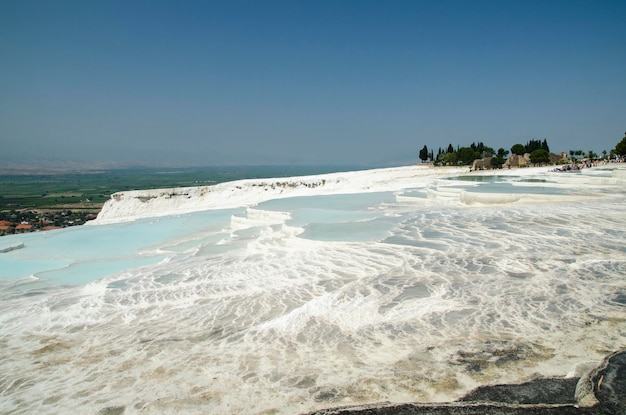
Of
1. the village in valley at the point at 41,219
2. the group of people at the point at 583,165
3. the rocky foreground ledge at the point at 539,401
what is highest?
the group of people at the point at 583,165

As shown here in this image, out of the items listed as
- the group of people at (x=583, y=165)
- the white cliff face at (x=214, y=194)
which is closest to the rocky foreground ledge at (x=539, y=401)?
the white cliff face at (x=214, y=194)

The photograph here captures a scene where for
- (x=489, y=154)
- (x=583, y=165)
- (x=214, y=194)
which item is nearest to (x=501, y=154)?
(x=489, y=154)

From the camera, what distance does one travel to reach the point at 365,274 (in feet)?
18.3

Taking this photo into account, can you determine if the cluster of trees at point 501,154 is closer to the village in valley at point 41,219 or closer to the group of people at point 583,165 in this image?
the group of people at point 583,165

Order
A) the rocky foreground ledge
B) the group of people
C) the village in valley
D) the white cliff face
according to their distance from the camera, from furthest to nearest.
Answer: the village in valley, the group of people, the white cliff face, the rocky foreground ledge

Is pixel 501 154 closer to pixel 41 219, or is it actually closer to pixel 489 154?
pixel 489 154

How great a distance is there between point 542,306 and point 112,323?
4615 millimetres

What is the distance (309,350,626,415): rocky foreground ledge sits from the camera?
239 cm

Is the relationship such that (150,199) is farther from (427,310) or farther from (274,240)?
(427,310)

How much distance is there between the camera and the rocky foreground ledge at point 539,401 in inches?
94.0

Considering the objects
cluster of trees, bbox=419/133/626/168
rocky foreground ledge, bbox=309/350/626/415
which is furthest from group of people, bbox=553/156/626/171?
rocky foreground ledge, bbox=309/350/626/415

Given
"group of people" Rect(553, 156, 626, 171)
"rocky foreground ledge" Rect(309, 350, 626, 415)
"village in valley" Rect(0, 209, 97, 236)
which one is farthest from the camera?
"village in valley" Rect(0, 209, 97, 236)

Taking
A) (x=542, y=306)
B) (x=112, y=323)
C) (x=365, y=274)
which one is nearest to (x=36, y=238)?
(x=112, y=323)

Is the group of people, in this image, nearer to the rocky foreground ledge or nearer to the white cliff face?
the white cliff face
